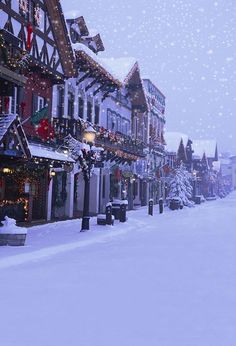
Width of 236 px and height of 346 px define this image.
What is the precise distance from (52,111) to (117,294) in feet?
53.0

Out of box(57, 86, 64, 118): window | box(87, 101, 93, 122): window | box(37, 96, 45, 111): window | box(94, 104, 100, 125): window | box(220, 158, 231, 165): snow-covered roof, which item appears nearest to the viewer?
box(37, 96, 45, 111): window

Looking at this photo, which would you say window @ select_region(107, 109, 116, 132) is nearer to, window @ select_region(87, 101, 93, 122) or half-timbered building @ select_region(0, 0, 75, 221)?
window @ select_region(87, 101, 93, 122)

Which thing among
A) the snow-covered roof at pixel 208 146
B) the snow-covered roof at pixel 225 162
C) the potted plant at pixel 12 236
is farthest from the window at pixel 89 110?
the snow-covered roof at pixel 225 162

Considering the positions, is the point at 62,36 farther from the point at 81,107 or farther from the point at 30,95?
the point at 81,107

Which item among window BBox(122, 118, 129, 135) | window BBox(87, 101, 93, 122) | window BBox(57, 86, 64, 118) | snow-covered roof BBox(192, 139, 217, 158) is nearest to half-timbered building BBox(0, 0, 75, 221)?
window BBox(57, 86, 64, 118)

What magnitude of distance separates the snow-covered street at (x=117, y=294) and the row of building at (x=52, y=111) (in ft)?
16.1

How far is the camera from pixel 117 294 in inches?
308

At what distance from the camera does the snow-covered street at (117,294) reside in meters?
5.70

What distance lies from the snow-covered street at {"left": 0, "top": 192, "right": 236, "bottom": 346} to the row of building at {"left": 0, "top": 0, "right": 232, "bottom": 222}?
492cm

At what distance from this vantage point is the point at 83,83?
89.5ft

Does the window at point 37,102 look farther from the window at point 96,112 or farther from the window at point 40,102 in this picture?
the window at point 96,112

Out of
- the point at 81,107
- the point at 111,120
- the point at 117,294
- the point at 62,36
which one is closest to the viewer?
the point at 117,294

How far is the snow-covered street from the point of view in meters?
5.70

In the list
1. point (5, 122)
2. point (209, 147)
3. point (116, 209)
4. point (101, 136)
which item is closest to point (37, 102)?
point (5, 122)
